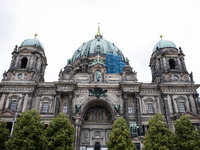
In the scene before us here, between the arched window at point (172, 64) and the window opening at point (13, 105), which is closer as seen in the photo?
the window opening at point (13, 105)

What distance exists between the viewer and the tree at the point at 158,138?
22953 millimetres

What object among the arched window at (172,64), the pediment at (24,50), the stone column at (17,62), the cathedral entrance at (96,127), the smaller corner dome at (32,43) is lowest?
the cathedral entrance at (96,127)

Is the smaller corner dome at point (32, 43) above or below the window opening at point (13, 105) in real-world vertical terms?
above

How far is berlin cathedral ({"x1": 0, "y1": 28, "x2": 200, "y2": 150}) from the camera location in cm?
3203

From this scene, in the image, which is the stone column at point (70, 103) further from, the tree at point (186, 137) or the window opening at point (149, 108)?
the tree at point (186, 137)

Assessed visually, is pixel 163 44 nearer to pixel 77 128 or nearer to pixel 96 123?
pixel 96 123

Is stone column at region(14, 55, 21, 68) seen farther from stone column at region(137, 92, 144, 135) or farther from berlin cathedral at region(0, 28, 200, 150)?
stone column at region(137, 92, 144, 135)

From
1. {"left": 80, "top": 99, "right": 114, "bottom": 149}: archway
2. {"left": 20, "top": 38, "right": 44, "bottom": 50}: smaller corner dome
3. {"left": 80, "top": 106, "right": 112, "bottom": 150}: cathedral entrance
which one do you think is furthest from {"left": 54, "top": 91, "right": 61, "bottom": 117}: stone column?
{"left": 20, "top": 38, "right": 44, "bottom": 50}: smaller corner dome

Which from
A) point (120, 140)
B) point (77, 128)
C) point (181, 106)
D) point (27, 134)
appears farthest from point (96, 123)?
point (181, 106)

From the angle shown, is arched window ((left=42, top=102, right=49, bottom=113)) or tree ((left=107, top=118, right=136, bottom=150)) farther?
arched window ((left=42, top=102, right=49, bottom=113))

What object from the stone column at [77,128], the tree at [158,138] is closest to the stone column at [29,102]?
the stone column at [77,128]

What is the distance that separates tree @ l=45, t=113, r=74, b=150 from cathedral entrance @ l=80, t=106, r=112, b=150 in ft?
31.4

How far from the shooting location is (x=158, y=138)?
23.4 metres

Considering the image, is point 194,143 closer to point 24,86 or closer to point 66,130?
point 66,130
